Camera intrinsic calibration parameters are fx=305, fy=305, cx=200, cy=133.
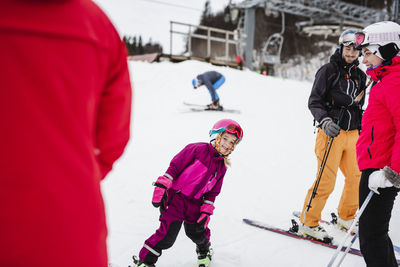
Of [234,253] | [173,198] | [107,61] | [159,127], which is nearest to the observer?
[107,61]

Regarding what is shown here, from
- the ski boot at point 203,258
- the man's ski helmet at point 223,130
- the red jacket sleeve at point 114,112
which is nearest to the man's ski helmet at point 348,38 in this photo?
the man's ski helmet at point 223,130

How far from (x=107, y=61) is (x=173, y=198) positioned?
1508 mm

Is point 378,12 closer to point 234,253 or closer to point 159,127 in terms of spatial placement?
point 159,127

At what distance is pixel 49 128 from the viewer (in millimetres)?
782

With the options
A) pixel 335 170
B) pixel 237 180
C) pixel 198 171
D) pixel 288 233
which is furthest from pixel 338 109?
pixel 237 180

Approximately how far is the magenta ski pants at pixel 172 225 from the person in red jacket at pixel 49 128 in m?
1.32

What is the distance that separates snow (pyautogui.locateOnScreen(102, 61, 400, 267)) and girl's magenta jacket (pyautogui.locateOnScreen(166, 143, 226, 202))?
2.13ft

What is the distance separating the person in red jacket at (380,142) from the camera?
1.77 metres

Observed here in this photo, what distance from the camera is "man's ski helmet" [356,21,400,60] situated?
1861 mm

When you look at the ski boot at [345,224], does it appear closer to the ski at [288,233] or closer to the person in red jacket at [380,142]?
the ski at [288,233]

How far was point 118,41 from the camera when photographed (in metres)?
0.96

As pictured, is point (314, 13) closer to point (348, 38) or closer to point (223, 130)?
point (348, 38)

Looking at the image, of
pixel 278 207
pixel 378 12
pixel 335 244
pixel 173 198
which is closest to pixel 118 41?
pixel 173 198

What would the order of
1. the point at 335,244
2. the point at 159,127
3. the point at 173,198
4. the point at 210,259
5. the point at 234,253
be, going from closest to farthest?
the point at 173,198 → the point at 210,259 → the point at 234,253 → the point at 335,244 → the point at 159,127
